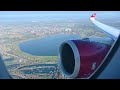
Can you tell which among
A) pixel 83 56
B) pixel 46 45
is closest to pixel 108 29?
pixel 83 56

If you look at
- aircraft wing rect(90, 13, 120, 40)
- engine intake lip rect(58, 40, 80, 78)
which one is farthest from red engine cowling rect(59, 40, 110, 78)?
aircraft wing rect(90, 13, 120, 40)

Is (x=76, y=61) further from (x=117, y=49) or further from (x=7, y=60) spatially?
(x=7, y=60)

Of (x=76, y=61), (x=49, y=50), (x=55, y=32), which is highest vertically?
(x=55, y=32)

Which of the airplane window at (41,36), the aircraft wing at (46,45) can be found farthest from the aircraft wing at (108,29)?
the aircraft wing at (46,45)

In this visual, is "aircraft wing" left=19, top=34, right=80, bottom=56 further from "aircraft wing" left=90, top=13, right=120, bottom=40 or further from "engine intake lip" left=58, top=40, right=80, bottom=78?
"aircraft wing" left=90, top=13, right=120, bottom=40

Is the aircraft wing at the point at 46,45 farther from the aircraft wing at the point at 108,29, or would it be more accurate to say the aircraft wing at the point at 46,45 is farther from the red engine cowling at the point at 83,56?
the aircraft wing at the point at 108,29

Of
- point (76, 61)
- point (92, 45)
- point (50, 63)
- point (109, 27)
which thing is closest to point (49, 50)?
point (50, 63)
